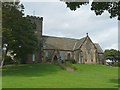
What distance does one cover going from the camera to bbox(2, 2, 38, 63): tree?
168ft

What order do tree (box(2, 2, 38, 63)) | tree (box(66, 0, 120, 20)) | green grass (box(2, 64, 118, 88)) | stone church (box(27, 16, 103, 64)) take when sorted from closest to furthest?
tree (box(66, 0, 120, 20)) < green grass (box(2, 64, 118, 88)) < tree (box(2, 2, 38, 63)) < stone church (box(27, 16, 103, 64))

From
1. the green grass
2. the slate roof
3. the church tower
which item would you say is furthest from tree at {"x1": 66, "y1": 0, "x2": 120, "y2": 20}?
the slate roof

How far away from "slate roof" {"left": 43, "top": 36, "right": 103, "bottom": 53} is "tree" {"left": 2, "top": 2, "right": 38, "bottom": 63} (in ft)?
90.5

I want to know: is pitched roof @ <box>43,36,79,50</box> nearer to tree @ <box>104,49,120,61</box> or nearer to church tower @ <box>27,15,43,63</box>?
church tower @ <box>27,15,43,63</box>

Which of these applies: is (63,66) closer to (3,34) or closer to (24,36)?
(24,36)

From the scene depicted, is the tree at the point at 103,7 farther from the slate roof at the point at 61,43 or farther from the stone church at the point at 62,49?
the slate roof at the point at 61,43

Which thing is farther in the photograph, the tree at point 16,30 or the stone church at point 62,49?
the stone church at point 62,49

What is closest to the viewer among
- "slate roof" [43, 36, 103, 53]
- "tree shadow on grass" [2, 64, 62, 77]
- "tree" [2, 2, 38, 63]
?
"tree shadow on grass" [2, 64, 62, 77]

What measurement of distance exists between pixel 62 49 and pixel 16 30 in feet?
124

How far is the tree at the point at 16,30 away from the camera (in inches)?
2019

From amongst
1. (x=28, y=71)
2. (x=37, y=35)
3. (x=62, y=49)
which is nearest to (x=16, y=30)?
(x=28, y=71)

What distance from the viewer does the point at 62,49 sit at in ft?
300

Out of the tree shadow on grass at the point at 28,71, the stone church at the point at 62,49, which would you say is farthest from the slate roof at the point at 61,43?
the tree shadow on grass at the point at 28,71

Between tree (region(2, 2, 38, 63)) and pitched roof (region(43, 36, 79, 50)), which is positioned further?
pitched roof (region(43, 36, 79, 50))
